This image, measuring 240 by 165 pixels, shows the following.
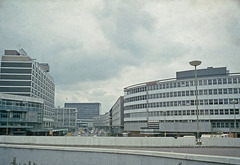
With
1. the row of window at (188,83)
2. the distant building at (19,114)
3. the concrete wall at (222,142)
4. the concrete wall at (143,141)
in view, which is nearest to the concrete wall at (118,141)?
the concrete wall at (143,141)

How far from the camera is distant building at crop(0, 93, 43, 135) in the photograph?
65000 mm

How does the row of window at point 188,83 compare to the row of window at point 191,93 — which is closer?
the row of window at point 191,93

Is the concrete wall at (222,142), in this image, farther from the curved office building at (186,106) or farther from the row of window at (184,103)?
the row of window at (184,103)

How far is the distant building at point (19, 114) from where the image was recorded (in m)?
65.0

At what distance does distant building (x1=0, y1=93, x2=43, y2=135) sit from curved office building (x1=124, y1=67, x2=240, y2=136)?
30.3 metres

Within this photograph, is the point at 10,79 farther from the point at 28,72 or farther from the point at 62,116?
the point at 62,116

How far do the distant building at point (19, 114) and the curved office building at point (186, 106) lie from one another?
1193 inches

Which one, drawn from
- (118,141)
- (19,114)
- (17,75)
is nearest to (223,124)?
(118,141)

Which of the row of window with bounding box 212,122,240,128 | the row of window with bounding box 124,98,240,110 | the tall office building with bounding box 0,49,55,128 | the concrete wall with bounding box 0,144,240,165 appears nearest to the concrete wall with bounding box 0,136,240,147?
the concrete wall with bounding box 0,144,240,165

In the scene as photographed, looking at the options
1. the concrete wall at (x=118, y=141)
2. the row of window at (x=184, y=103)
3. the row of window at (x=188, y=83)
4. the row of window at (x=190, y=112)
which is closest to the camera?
the concrete wall at (x=118, y=141)

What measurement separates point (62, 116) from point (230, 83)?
520ft

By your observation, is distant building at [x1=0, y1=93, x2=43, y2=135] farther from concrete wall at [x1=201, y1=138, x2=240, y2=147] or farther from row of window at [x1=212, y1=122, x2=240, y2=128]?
concrete wall at [x1=201, y1=138, x2=240, y2=147]

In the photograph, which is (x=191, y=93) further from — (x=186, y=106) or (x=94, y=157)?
(x=94, y=157)

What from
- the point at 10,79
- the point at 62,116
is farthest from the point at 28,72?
the point at 62,116
